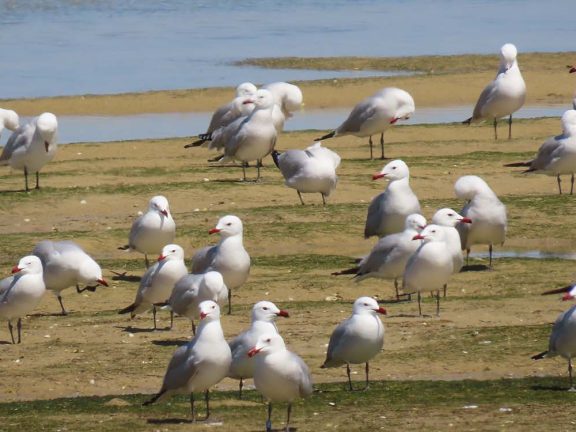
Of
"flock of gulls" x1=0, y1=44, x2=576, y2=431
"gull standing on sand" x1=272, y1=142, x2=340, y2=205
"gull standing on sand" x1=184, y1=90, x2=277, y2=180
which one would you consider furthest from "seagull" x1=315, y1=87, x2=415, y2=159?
"gull standing on sand" x1=272, y1=142, x2=340, y2=205

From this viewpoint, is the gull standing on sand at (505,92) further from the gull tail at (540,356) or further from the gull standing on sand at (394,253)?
the gull tail at (540,356)

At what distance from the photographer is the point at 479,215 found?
62.5ft

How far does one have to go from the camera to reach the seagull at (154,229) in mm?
18859

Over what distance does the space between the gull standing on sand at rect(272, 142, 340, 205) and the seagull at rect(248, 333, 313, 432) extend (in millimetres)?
10383

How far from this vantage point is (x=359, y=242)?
843 inches

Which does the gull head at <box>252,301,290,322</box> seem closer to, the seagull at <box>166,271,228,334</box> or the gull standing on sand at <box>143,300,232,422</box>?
the gull standing on sand at <box>143,300,232,422</box>

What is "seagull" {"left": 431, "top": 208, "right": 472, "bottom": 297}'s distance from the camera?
1689 cm

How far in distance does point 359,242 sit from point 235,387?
7.11m

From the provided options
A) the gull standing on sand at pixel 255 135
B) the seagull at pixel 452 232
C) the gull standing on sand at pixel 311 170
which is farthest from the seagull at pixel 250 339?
the gull standing on sand at pixel 255 135

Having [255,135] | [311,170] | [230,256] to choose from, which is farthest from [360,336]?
[255,135]

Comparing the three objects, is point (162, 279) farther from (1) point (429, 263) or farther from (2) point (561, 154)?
(2) point (561, 154)

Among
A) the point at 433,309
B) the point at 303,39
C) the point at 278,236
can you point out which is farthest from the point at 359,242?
the point at 303,39

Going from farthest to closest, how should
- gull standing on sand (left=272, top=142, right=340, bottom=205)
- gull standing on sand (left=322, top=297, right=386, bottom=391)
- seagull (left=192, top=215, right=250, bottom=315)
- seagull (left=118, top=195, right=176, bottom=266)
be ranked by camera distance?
gull standing on sand (left=272, top=142, right=340, bottom=205) → seagull (left=118, top=195, right=176, bottom=266) → seagull (left=192, top=215, right=250, bottom=315) → gull standing on sand (left=322, top=297, right=386, bottom=391)

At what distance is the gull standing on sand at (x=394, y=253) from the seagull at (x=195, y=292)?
2.38 metres
